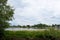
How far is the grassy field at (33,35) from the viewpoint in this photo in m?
34.6

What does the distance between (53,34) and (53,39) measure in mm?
593

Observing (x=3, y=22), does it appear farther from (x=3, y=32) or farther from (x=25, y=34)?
(x=25, y=34)

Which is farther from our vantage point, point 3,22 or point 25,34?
point 25,34

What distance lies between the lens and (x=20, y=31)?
36969 mm

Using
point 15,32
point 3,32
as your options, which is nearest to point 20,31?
point 15,32

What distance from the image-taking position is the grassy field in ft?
113

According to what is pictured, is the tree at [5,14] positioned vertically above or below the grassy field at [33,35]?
above

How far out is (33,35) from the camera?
3609 cm

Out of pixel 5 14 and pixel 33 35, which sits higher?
pixel 5 14

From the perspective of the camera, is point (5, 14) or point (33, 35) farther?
point (33, 35)

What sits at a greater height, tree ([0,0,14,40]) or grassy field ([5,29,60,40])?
tree ([0,0,14,40])

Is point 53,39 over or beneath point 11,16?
beneath

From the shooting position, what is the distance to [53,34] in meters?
34.4

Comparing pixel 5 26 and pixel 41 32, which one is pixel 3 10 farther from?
pixel 41 32
